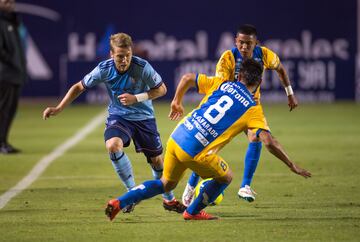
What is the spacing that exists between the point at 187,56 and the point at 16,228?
49.7ft

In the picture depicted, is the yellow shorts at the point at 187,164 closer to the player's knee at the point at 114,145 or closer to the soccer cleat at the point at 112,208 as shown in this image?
the soccer cleat at the point at 112,208

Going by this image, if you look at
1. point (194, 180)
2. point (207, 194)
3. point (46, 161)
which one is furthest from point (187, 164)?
point (46, 161)

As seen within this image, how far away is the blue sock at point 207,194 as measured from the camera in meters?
8.05

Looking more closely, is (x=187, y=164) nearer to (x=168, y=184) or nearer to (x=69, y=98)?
(x=168, y=184)

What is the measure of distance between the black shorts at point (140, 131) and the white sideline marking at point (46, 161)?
134 centimetres

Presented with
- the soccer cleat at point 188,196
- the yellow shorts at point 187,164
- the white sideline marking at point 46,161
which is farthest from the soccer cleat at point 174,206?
the white sideline marking at point 46,161

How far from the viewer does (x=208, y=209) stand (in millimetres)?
8883

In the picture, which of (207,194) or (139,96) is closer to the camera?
(207,194)

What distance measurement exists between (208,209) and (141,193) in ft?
3.84

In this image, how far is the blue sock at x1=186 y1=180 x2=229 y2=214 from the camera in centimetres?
805

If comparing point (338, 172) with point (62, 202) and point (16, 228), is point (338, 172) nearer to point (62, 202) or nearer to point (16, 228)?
point (62, 202)

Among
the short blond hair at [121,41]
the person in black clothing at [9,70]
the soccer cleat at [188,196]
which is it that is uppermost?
the short blond hair at [121,41]

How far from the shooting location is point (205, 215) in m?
8.23

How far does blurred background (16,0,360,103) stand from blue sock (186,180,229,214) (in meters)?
14.5
